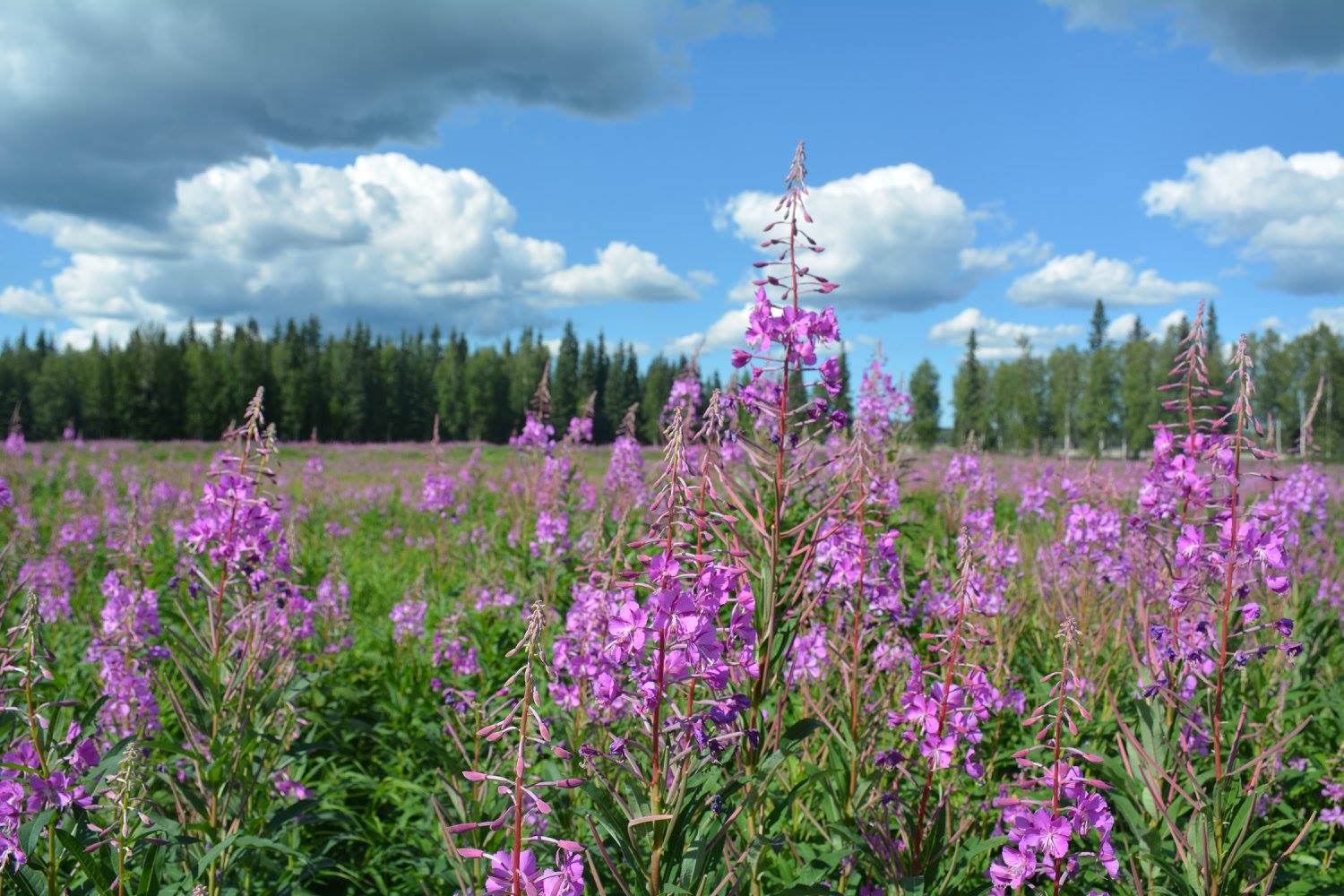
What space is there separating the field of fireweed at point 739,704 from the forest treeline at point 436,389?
3946cm

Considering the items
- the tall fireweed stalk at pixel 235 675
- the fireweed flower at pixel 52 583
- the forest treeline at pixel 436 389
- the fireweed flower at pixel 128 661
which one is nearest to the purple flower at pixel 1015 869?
the tall fireweed stalk at pixel 235 675

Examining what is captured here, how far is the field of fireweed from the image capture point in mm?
1938

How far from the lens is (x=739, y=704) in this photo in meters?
1.85

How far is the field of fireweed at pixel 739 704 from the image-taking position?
1.94m

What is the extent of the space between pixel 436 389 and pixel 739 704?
8037 cm

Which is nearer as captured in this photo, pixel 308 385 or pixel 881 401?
pixel 881 401

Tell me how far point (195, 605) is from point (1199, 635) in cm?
688

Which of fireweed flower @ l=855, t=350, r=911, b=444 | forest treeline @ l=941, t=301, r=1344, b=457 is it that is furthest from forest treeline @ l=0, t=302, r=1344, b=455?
fireweed flower @ l=855, t=350, r=911, b=444

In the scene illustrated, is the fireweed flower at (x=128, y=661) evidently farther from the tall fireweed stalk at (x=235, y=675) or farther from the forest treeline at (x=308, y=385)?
the forest treeline at (x=308, y=385)

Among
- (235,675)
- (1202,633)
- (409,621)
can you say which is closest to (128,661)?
(235,675)

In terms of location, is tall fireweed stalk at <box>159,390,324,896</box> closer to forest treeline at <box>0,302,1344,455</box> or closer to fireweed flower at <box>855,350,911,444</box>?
fireweed flower at <box>855,350,911,444</box>

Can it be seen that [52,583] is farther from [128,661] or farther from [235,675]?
[235,675]

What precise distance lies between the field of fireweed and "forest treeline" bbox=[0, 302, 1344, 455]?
1553 inches

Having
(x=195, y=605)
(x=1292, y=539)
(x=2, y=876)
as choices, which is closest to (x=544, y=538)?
(x=195, y=605)
